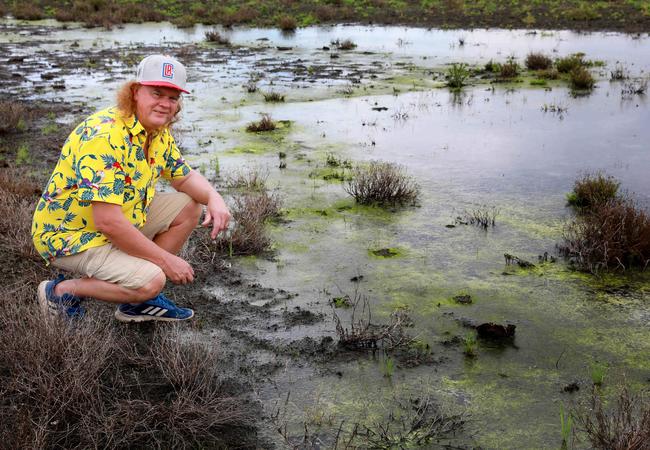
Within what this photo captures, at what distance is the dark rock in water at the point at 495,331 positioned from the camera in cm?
420

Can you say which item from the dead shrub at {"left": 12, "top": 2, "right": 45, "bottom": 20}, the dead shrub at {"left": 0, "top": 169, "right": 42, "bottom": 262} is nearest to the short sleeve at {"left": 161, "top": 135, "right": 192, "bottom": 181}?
the dead shrub at {"left": 0, "top": 169, "right": 42, "bottom": 262}

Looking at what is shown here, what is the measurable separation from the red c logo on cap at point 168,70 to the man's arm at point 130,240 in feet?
2.38

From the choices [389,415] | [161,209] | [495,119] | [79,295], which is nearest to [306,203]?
[161,209]

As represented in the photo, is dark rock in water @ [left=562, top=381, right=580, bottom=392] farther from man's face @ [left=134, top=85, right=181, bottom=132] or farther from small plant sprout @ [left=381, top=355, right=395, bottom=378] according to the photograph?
man's face @ [left=134, top=85, right=181, bottom=132]

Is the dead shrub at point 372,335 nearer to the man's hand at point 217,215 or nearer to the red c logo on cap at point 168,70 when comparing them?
the man's hand at point 217,215

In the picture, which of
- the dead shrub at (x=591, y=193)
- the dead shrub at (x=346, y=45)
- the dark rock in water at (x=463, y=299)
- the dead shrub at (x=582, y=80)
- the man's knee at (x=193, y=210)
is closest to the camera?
the man's knee at (x=193, y=210)

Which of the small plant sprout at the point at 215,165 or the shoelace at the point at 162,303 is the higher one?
the small plant sprout at the point at 215,165

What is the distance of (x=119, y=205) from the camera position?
11.7 feet

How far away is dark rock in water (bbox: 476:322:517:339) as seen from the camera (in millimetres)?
4203

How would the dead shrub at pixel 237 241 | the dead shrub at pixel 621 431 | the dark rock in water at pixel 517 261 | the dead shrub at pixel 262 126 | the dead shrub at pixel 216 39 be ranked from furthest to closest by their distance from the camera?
the dead shrub at pixel 216 39 → the dead shrub at pixel 262 126 → the dead shrub at pixel 237 241 → the dark rock in water at pixel 517 261 → the dead shrub at pixel 621 431

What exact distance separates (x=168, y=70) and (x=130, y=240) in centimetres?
91

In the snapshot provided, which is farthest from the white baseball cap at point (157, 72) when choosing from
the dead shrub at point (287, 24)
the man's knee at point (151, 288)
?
the dead shrub at point (287, 24)

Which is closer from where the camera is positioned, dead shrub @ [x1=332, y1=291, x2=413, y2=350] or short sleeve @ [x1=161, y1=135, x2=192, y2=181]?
dead shrub @ [x1=332, y1=291, x2=413, y2=350]

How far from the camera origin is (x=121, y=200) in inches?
141
